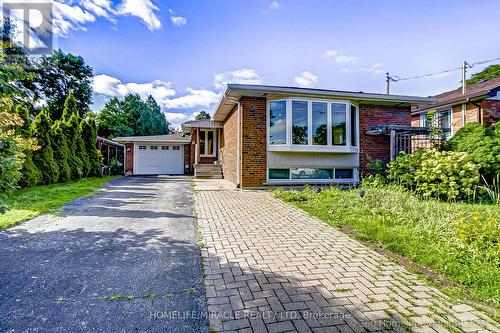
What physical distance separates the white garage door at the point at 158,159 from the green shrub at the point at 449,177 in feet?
54.0

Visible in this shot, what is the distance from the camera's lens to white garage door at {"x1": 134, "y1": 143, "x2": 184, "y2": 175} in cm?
1962

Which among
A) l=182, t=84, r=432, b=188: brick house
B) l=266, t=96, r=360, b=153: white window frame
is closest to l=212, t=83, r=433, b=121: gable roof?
l=182, t=84, r=432, b=188: brick house

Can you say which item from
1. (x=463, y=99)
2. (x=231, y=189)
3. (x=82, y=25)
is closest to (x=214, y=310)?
(x=231, y=189)

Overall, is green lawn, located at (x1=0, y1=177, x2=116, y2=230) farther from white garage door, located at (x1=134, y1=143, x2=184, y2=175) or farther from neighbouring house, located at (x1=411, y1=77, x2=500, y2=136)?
neighbouring house, located at (x1=411, y1=77, x2=500, y2=136)

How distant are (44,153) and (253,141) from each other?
8.57 meters

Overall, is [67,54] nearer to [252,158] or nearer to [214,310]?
[252,158]

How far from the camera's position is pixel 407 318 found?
2.11 metres

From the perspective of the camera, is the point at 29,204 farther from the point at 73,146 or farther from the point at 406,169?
the point at 406,169

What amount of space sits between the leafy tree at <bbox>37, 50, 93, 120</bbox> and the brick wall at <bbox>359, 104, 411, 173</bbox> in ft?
90.3

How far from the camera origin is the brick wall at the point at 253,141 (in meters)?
9.77

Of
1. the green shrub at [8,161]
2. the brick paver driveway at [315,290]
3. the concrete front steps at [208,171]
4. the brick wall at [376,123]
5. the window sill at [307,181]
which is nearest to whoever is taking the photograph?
the brick paver driveway at [315,290]

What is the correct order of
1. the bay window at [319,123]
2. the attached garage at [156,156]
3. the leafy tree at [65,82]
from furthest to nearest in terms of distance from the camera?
the leafy tree at [65,82]
the attached garage at [156,156]
the bay window at [319,123]

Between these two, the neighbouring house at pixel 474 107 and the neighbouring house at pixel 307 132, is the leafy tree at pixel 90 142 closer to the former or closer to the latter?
the neighbouring house at pixel 307 132

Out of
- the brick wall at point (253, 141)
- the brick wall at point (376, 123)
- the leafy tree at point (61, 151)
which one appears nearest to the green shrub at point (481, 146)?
the brick wall at point (376, 123)
